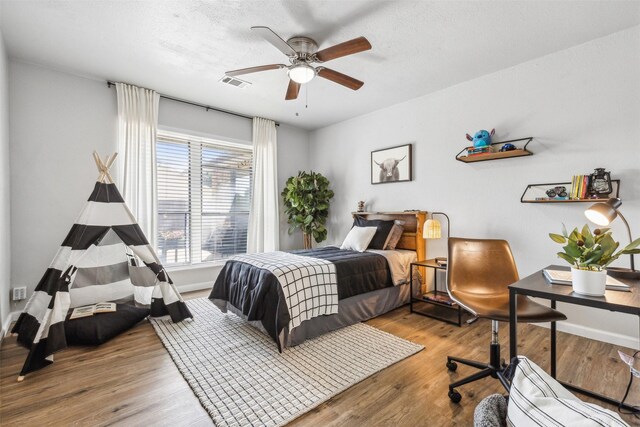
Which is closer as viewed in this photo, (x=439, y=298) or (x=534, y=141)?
(x=534, y=141)

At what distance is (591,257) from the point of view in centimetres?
141

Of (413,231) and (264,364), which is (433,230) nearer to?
(413,231)

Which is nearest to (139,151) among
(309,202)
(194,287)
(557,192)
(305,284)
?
(194,287)

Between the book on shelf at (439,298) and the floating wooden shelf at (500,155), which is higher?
the floating wooden shelf at (500,155)

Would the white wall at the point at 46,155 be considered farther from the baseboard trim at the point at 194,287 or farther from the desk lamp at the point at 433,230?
the desk lamp at the point at 433,230

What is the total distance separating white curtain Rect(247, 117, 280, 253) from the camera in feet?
15.6

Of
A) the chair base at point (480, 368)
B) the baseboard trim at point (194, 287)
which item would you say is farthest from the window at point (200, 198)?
the chair base at point (480, 368)

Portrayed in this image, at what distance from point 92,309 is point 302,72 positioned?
2.94 metres

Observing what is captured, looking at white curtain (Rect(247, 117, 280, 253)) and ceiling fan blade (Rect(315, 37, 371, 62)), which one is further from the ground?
ceiling fan blade (Rect(315, 37, 371, 62))

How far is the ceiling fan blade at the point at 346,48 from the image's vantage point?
6.89ft

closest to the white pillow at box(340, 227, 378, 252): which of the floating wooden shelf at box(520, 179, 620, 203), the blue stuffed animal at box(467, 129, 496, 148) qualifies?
the blue stuffed animal at box(467, 129, 496, 148)

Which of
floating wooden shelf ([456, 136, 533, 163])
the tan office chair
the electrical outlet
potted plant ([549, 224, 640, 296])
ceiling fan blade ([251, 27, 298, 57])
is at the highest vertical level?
ceiling fan blade ([251, 27, 298, 57])

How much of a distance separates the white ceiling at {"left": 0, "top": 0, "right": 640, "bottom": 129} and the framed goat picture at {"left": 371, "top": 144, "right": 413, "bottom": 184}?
2.99 feet

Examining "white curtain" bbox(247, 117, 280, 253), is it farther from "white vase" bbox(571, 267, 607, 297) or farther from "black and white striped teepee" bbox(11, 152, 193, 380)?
"white vase" bbox(571, 267, 607, 297)
